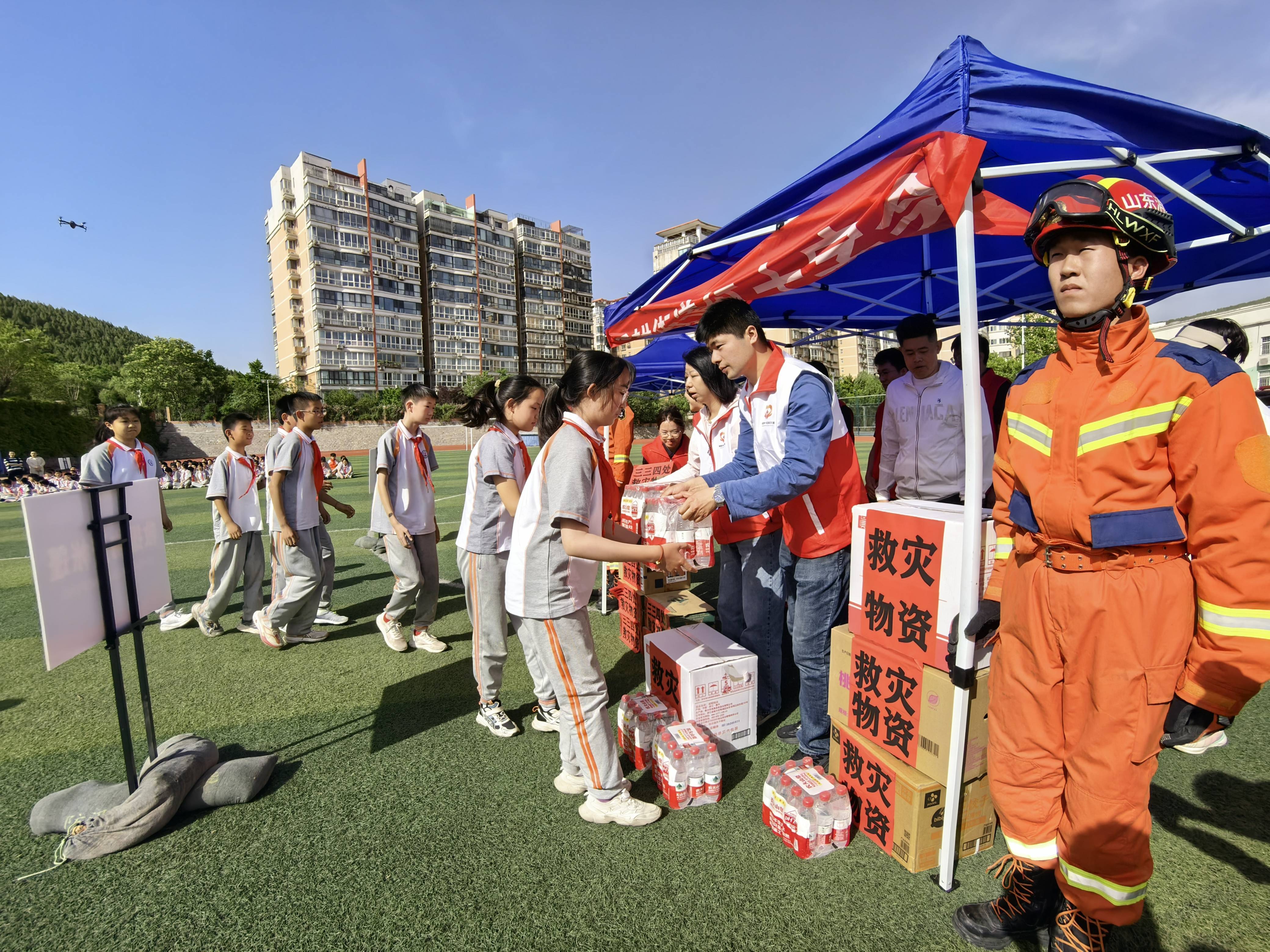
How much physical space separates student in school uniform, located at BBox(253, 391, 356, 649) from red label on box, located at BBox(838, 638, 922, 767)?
14.0ft

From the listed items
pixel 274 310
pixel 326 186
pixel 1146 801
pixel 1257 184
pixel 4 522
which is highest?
pixel 326 186

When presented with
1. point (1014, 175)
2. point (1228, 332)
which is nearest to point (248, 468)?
point (1014, 175)

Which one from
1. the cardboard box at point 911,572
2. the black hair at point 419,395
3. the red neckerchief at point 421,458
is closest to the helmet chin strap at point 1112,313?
the cardboard box at point 911,572

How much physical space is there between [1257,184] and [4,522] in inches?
814

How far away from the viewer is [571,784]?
2795 mm

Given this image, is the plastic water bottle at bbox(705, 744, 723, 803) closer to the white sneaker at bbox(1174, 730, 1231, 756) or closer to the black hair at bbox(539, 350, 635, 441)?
the black hair at bbox(539, 350, 635, 441)

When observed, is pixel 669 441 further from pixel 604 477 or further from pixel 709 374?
pixel 604 477

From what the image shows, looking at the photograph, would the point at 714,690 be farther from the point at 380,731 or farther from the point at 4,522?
the point at 4,522

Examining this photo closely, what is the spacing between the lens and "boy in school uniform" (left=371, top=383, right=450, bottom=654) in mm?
4672

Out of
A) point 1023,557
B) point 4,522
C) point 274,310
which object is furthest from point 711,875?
point 274,310

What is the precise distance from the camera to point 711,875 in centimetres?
226

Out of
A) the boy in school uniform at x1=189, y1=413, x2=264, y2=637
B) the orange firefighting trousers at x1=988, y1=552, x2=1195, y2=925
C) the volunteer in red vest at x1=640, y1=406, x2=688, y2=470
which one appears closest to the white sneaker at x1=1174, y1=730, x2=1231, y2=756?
the orange firefighting trousers at x1=988, y1=552, x2=1195, y2=925

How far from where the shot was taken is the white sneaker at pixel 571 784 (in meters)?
2.79

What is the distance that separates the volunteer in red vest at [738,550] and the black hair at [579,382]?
904mm
